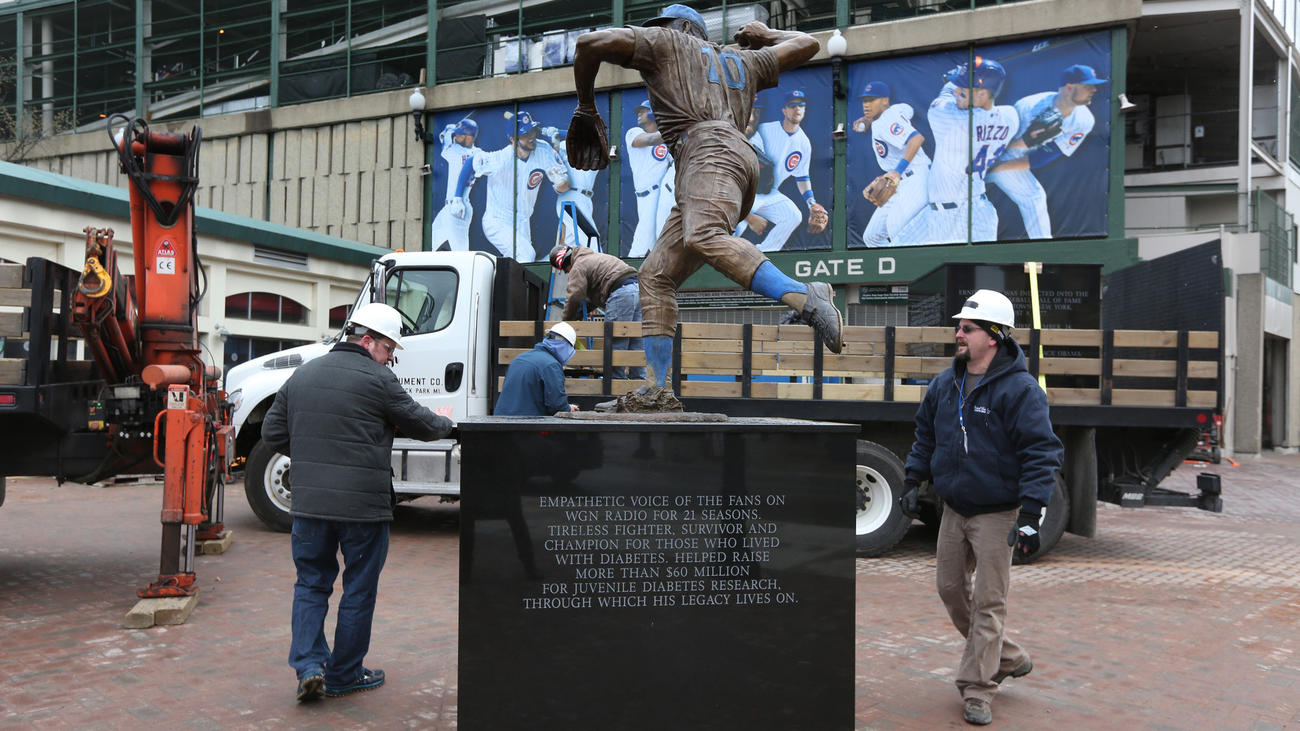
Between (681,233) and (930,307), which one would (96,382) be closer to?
(681,233)

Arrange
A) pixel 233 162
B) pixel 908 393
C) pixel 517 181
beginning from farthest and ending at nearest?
pixel 233 162
pixel 517 181
pixel 908 393

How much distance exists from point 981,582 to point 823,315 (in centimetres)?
142

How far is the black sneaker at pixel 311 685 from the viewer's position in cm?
435

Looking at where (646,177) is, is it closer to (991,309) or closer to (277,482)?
(277,482)

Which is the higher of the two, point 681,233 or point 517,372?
point 681,233

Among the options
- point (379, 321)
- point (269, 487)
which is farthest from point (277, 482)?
point (379, 321)

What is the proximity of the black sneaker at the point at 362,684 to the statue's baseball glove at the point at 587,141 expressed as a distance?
2.82m

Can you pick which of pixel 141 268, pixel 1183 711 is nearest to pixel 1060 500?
pixel 1183 711

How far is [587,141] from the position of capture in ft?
16.6

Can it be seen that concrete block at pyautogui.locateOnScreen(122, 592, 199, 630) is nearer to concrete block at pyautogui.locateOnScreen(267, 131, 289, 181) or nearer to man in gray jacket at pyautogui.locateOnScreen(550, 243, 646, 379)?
man in gray jacket at pyautogui.locateOnScreen(550, 243, 646, 379)

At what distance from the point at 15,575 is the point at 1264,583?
9.96m

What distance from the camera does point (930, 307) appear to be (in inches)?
449

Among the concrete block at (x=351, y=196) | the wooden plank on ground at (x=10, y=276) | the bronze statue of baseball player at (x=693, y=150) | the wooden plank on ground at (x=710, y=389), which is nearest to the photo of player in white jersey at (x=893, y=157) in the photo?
the wooden plank on ground at (x=710, y=389)

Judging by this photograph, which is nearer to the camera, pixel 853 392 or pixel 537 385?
pixel 537 385
